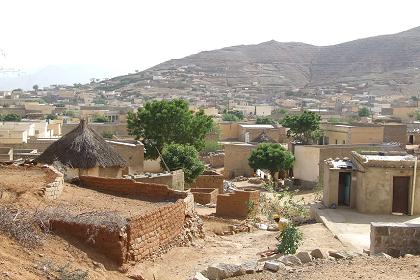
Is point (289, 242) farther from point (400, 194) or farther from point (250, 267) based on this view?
point (400, 194)

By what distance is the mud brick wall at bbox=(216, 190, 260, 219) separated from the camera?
762 inches

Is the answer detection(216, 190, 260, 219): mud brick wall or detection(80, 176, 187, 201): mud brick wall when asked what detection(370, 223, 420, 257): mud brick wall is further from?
detection(216, 190, 260, 219): mud brick wall

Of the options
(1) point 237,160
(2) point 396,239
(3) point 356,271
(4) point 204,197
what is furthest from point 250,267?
(1) point 237,160

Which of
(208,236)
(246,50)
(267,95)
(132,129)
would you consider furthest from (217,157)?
(246,50)

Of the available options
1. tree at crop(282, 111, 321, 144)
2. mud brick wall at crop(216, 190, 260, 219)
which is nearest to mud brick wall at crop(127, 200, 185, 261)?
mud brick wall at crop(216, 190, 260, 219)

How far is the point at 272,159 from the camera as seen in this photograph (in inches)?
1391

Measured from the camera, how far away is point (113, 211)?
39.3ft

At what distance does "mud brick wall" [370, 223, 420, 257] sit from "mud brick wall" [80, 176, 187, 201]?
202 inches

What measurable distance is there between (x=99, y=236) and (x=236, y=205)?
31.7 feet

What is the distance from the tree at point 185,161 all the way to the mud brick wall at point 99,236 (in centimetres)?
1507

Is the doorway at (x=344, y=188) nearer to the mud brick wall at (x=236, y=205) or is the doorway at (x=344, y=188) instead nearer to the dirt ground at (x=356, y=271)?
the mud brick wall at (x=236, y=205)

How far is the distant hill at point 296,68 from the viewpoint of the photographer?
14975 cm

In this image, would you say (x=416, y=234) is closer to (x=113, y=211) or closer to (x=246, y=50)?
(x=113, y=211)

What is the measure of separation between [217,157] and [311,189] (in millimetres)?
13983
